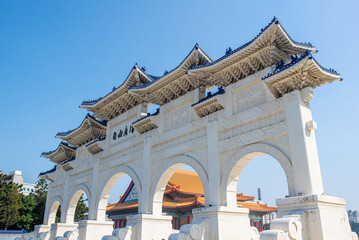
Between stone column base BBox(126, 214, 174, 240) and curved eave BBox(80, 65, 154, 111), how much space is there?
5916mm

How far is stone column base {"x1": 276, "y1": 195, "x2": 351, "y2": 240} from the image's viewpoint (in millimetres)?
7652

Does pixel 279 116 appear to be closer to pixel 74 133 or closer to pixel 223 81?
pixel 223 81

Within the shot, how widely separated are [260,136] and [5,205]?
77.2ft

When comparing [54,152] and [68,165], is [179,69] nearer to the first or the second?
[68,165]

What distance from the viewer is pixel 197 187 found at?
2508 centimetres

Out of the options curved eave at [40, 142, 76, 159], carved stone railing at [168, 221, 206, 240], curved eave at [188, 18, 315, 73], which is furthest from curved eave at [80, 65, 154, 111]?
carved stone railing at [168, 221, 206, 240]

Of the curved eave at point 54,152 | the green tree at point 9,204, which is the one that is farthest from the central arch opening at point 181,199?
the green tree at point 9,204

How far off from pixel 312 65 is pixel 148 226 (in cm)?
826

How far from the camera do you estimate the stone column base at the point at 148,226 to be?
39.7 feet

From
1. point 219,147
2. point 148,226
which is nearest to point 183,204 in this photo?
point 148,226

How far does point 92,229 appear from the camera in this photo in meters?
15.2

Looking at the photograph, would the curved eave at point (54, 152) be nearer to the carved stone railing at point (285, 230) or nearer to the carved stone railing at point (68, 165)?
the carved stone railing at point (68, 165)

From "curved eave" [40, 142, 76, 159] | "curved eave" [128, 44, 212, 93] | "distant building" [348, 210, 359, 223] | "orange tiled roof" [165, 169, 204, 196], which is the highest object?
"distant building" [348, 210, 359, 223]

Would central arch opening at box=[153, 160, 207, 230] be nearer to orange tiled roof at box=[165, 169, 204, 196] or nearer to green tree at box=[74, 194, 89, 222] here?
orange tiled roof at box=[165, 169, 204, 196]
